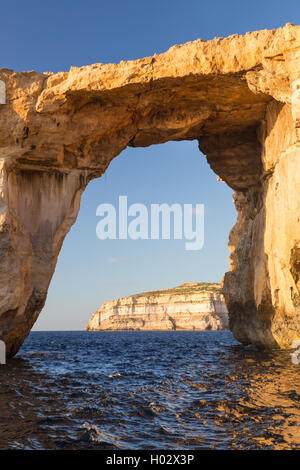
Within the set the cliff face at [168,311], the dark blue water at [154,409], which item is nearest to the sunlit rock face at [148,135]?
the dark blue water at [154,409]

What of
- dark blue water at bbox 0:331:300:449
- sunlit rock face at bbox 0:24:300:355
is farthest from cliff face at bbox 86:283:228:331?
dark blue water at bbox 0:331:300:449

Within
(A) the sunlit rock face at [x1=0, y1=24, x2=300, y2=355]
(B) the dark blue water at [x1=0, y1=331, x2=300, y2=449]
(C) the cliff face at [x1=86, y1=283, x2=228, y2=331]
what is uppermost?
(A) the sunlit rock face at [x1=0, y1=24, x2=300, y2=355]

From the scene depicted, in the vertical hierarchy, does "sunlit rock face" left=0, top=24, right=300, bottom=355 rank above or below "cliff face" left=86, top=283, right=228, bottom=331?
above

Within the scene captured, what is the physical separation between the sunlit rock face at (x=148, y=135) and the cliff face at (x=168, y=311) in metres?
84.1

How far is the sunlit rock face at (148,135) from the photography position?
1495cm

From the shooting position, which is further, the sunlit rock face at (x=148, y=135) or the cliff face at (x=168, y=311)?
the cliff face at (x=168, y=311)

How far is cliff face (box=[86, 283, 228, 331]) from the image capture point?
10281cm

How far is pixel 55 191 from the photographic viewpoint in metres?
18.6

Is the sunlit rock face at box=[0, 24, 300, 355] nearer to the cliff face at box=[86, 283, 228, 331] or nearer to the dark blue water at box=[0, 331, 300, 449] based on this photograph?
the dark blue water at box=[0, 331, 300, 449]

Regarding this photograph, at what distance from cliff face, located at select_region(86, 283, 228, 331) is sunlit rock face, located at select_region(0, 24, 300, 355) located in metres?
84.1

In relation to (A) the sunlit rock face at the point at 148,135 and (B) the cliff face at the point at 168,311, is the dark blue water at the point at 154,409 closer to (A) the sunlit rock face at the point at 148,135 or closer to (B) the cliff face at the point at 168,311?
(A) the sunlit rock face at the point at 148,135

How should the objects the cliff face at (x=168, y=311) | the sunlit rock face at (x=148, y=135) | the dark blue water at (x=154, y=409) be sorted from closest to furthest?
the dark blue water at (x=154, y=409) < the sunlit rock face at (x=148, y=135) < the cliff face at (x=168, y=311)

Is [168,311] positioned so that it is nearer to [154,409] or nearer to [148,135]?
[148,135]

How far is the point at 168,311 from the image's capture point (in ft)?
367
